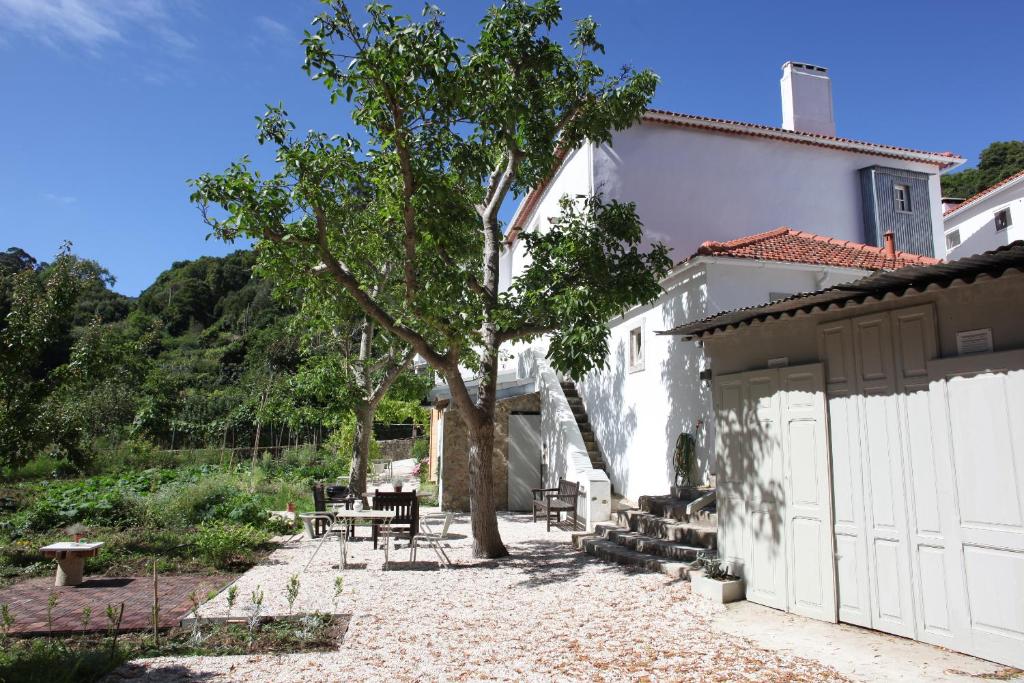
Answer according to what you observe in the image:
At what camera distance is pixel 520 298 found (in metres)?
10.3

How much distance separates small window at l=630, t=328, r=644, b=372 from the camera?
1317cm

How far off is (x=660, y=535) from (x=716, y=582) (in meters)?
2.58

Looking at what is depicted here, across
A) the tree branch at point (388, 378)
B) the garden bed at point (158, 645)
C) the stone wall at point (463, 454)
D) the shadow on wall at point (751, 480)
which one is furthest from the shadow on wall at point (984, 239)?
the garden bed at point (158, 645)

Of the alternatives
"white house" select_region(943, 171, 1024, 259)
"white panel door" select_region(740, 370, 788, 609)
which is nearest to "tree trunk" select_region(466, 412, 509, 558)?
"white panel door" select_region(740, 370, 788, 609)

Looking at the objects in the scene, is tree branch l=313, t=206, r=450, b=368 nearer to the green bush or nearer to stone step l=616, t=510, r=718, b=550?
stone step l=616, t=510, r=718, b=550

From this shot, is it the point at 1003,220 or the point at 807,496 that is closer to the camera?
the point at 807,496

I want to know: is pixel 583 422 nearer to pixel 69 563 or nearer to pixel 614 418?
pixel 614 418

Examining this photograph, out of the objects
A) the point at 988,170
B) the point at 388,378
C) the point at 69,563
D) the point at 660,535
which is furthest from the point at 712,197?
the point at 988,170

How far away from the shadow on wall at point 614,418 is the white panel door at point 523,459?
1.63m

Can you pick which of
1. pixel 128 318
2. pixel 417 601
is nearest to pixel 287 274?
pixel 417 601

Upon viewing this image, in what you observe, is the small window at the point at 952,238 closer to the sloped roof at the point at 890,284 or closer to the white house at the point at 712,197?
the white house at the point at 712,197

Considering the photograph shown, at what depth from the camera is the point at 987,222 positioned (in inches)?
909

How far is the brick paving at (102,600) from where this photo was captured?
20.2ft

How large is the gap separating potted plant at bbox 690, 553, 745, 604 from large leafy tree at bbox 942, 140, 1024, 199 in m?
32.5
